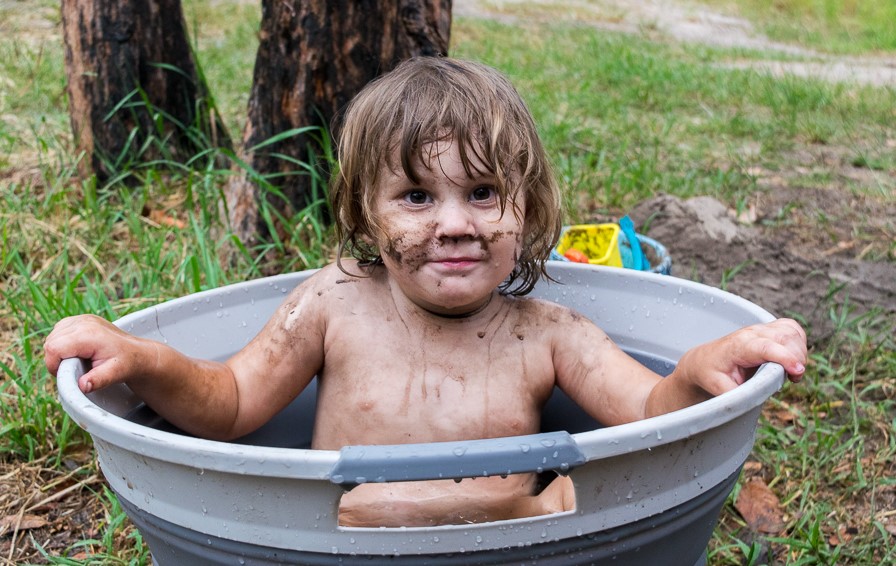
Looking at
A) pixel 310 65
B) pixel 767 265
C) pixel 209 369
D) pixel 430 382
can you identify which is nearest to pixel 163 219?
pixel 310 65

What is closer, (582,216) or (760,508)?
(760,508)

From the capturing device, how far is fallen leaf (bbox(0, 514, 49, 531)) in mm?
1778

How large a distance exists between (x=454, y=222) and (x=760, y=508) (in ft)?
3.08

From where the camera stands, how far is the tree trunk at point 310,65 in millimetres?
2432

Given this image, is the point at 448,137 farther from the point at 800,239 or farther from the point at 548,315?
the point at 800,239

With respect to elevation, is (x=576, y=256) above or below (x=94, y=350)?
below

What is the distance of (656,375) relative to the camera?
1.47m

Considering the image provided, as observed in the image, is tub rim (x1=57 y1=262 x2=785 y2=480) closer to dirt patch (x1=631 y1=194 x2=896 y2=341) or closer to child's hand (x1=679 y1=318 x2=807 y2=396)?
child's hand (x1=679 y1=318 x2=807 y2=396)

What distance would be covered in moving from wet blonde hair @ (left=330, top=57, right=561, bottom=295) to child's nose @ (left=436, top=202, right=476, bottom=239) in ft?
0.21

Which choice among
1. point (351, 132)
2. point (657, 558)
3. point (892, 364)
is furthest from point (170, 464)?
point (892, 364)

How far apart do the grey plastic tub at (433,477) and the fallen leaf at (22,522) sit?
75cm

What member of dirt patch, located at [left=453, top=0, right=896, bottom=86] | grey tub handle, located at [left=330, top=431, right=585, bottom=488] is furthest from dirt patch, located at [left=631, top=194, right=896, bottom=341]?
dirt patch, located at [left=453, top=0, right=896, bottom=86]

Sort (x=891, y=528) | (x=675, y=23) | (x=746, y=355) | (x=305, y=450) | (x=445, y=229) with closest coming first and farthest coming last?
(x=305, y=450)
(x=746, y=355)
(x=445, y=229)
(x=891, y=528)
(x=675, y=23)

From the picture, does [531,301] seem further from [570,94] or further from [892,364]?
[570,94]
